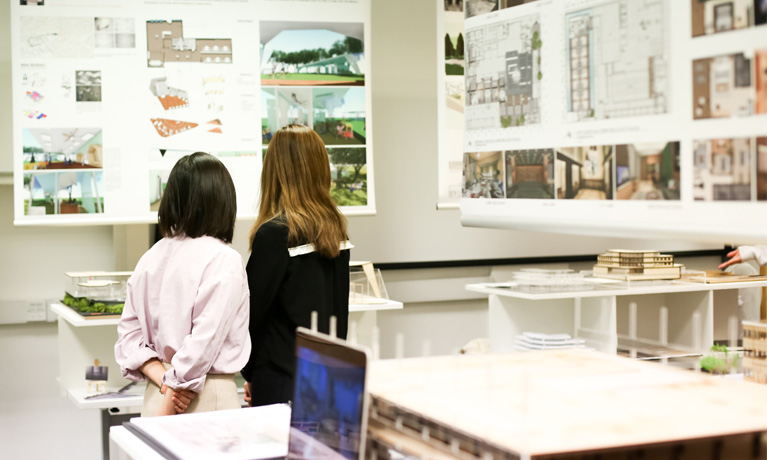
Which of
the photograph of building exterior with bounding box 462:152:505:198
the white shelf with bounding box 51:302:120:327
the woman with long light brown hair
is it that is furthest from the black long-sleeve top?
the white shelf with bounding box 51:302:120:327

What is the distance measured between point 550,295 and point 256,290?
202 cm

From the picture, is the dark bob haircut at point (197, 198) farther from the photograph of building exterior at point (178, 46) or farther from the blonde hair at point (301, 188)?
the photograph of building exterior at point (178, 46)

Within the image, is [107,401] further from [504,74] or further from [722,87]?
[722,87]

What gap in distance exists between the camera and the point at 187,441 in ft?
4.87

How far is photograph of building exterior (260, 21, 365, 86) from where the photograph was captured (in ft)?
13.0

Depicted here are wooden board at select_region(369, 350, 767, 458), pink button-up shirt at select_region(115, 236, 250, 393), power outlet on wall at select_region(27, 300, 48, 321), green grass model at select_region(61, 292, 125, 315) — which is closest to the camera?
wooden board at select_region(369, 350, 767, 458)

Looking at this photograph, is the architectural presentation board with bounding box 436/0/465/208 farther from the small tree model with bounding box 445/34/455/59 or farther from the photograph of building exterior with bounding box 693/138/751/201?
the photograph of building exterior with bounding box 693/138/751/201

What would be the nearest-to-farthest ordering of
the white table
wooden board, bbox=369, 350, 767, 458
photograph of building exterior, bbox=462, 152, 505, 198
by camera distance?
1. wooden board, bbox=369, 350, 767, 458
2. photograph of building exterior, bbox=462, 152, 505, 198
3. the white table

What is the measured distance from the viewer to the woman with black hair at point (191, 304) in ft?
7.91

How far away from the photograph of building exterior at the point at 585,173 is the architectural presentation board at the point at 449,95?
2.96m

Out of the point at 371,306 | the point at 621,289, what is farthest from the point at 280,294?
the point at 621,289

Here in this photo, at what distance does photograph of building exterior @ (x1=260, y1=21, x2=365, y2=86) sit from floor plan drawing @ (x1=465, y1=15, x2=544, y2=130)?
2664 mm

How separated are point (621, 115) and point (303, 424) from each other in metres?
0.61

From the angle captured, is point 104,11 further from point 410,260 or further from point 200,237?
point 410,260
